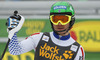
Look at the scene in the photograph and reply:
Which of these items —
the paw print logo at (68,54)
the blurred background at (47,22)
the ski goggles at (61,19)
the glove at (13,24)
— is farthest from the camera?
the blurred background at (47,22)

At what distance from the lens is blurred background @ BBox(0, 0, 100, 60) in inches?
264

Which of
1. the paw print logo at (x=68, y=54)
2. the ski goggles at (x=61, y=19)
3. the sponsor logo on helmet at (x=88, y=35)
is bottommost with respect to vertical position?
the sponsor logo on helmet at (x=88, y=35)

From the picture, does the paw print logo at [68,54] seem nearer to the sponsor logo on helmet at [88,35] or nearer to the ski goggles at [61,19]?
the ski goggles at [61,19]

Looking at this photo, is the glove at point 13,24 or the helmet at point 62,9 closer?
the glove at point 13,24

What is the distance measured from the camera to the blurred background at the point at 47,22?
6711 mm

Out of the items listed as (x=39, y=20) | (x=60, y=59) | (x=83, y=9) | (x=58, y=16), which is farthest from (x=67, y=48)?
(x=83, y=9)

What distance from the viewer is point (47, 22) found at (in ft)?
22.1

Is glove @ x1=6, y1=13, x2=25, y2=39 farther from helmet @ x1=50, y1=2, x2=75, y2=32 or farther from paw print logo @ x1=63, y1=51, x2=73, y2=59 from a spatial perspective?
paw print logo @ x1=63, y1=51, x2=73, y2=59

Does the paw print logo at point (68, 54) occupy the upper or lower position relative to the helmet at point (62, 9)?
lower

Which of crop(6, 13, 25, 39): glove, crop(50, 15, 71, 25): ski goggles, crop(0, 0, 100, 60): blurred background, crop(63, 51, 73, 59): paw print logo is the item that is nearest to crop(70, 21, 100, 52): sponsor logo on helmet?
crop(0, 0, 100, 60): blurred background

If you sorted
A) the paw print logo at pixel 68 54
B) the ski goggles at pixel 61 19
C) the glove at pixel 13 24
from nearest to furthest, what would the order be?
1. the glove at pixel 13 24
2. the ski goggles at pixel 61 19
3. the paw print logo at pixel 68 54

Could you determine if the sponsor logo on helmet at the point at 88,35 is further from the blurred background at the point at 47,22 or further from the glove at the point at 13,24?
the glove at the point at 13,24

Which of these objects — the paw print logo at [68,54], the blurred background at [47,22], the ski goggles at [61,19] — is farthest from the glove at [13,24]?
the blurred background at [47,22]

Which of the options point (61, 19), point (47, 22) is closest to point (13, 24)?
point (61, 19)
